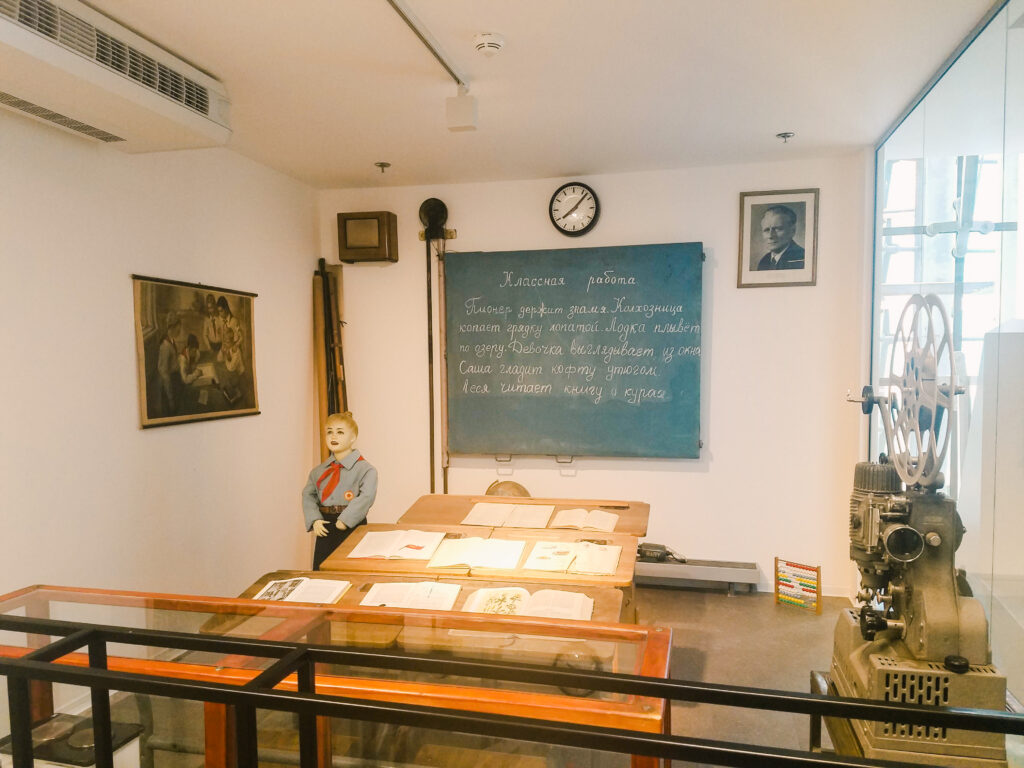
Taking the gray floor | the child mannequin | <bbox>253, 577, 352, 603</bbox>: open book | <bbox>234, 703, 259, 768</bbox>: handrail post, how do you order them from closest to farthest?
<bbox>234, 703, 259, 768</bbox>: handrail post < <bbox>253, 577, 352, 603</bbox>: open book < the gray floor < the child mannequin

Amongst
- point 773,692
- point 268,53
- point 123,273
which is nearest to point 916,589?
point 773,692

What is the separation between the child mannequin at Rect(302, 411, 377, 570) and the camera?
10.4 feet

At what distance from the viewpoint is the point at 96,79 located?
222cm

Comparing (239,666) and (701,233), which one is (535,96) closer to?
(701,233)

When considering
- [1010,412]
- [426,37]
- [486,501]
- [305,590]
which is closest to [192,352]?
[486,501]

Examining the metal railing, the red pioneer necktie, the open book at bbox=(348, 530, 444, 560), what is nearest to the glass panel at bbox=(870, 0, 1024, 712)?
the metal railing

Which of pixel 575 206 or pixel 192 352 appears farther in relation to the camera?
pixel 575 206

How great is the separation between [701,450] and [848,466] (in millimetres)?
849

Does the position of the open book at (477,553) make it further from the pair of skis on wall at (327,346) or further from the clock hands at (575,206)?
the clock hands at (575,206)

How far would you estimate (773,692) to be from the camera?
0.67 metres

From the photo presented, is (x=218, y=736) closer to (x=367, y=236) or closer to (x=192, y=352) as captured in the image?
Answer: (x=192, y=352)

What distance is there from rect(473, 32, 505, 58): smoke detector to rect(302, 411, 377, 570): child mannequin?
172 centimetres

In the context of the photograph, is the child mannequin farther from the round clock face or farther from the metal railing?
the metal railing

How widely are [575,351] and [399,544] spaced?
6.70ft
